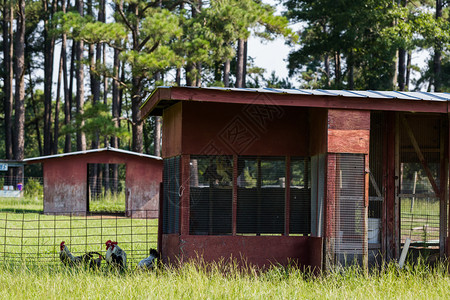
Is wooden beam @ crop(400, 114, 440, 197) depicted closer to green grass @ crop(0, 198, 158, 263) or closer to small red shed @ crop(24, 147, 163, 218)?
green grass @ crop(0, 198, 158, 263)

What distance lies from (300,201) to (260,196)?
2.45 ft

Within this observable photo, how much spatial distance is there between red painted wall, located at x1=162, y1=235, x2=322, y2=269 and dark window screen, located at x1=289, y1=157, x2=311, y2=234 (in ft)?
1.38

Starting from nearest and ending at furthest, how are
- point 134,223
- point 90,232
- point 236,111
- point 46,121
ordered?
point 236,111
point 90,232
point 134,223
point 46,121

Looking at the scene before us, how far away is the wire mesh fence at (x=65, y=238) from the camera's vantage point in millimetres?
12570

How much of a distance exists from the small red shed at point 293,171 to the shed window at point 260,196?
19 mm

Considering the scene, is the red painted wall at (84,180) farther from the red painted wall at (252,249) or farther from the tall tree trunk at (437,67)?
the tall tree trunk at (437,67)

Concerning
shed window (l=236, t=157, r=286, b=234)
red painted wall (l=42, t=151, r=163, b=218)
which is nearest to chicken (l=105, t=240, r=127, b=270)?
shed window (l=236, t=157, r=286, b=234)

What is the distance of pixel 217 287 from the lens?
339 inches

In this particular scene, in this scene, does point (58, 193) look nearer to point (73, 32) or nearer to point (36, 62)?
point (73, 32)

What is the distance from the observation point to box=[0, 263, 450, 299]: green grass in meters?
8.30

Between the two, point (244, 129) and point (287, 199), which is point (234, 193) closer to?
point (287, 199)

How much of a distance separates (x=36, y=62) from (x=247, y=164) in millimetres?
42732

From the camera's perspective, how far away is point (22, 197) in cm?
3350

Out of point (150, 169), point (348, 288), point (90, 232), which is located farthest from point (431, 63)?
point (348, 288)
